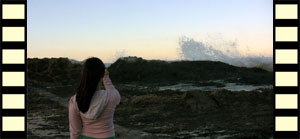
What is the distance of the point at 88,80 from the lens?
2748 millimetres

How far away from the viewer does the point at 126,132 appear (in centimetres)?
1173

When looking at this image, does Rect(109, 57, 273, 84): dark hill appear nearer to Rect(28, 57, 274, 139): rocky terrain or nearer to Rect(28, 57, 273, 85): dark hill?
Rect(28, 57, 273, 85): dark hill

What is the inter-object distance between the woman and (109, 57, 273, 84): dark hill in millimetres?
29299

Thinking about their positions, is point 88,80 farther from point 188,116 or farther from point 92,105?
point 188,116

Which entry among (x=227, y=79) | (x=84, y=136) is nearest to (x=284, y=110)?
(x=84, y=136)

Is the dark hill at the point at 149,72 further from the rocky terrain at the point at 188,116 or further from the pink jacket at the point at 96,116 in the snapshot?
the pink jacket at the point at 96,116

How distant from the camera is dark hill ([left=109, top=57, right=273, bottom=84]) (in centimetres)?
3541

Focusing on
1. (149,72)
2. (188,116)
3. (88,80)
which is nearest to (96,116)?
(88,80)

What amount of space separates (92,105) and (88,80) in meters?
0.20

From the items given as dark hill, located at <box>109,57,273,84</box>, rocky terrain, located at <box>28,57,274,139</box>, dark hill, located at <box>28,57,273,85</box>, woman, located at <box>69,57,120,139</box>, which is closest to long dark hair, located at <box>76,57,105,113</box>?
woman, located at <box>69,57,120,139</box>

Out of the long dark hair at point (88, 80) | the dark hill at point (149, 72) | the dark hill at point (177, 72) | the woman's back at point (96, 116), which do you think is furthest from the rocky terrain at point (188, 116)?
the dark hill at point (177, 72)

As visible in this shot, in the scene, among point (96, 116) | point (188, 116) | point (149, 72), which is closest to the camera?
point (96, 116)

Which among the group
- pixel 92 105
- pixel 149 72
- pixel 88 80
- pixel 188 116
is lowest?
pixel 188 116

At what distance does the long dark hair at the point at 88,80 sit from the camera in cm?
273
